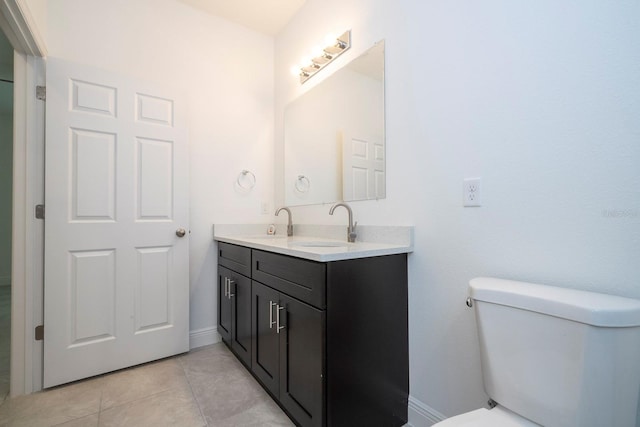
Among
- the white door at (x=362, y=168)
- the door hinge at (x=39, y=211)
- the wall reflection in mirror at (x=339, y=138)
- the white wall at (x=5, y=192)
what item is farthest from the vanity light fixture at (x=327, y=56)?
the white wall at (x=5, y=192)

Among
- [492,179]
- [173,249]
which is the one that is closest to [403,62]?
[492,179]

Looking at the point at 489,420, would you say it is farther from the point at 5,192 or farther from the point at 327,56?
the point at 5,192

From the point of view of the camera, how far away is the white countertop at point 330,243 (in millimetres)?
1132

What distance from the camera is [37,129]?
1.58 meters

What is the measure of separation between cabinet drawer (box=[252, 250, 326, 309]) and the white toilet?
0.53m

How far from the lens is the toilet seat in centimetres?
76

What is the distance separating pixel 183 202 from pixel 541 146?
2.00m

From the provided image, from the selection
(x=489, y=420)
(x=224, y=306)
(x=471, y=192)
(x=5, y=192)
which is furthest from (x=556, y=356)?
(x=5, y=192)

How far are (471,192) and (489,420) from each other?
0.75m

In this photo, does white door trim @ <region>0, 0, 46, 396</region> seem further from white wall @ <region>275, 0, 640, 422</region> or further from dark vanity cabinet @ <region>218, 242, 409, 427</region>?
white wall @ <region>275, 0, 640, 422</region>

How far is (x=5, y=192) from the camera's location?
369 cm

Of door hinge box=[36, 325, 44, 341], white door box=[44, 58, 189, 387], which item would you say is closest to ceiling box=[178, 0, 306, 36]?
white door box=[44, 58, 189, 387]

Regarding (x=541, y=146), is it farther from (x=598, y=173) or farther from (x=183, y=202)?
(x=183, y=202)

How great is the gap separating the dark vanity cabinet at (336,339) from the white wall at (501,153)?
138 millimetres
